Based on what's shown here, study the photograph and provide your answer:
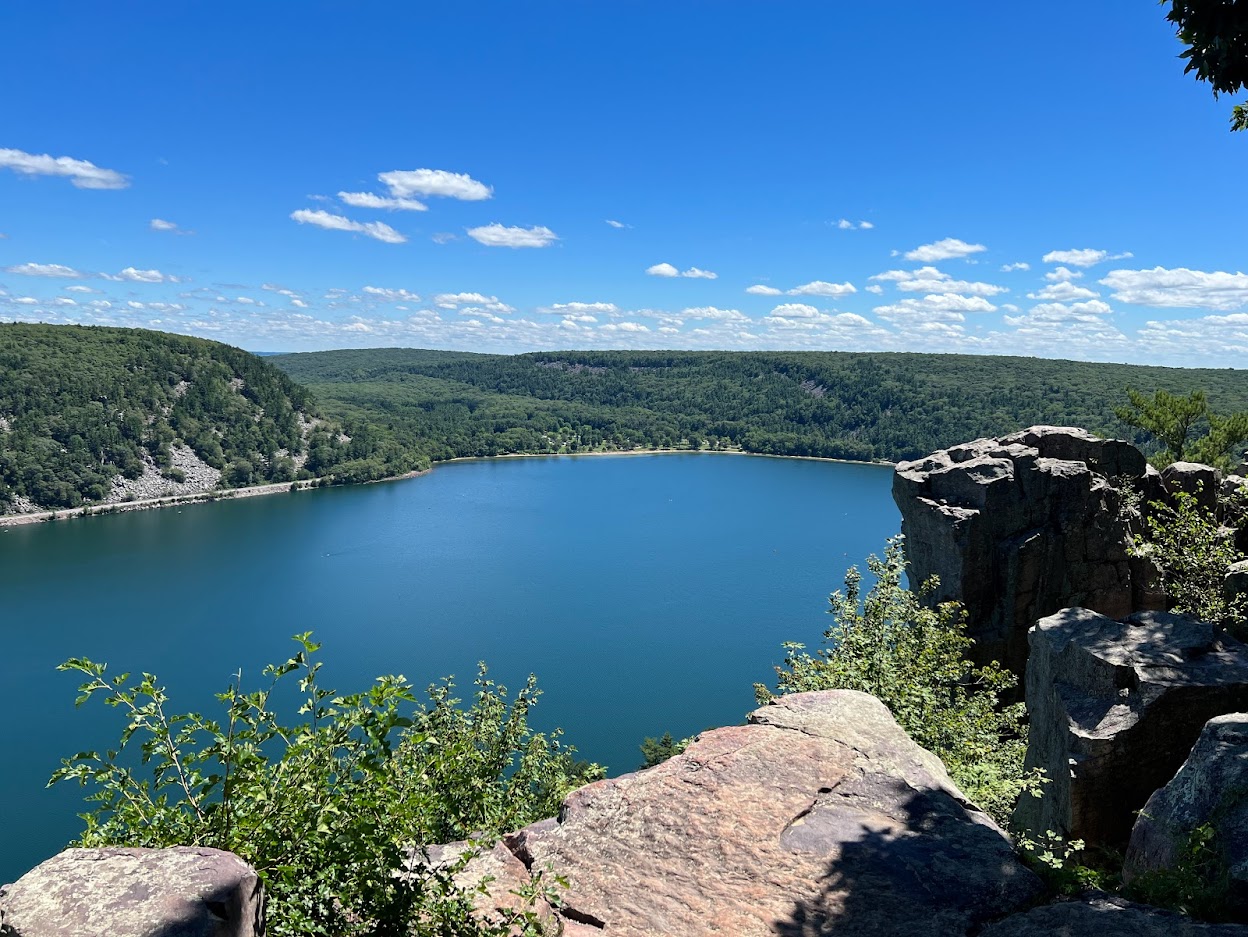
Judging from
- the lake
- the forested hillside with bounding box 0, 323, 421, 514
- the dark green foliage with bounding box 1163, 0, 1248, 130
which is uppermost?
the dark green foliage with bounding box 1163, 0, 1248, 130

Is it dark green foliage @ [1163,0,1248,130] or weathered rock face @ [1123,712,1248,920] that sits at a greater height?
dark green foliage @ [1163,0,1248,130]

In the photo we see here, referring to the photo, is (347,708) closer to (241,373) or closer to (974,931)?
(974,931)

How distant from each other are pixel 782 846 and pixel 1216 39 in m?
8.31

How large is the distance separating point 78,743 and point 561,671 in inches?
1050

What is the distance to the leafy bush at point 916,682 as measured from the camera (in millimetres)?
8836

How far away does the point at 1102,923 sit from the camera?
4.73 m

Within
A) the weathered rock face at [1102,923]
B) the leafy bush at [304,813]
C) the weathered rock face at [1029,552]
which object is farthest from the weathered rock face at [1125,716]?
the weathered rock face at [1029,552]

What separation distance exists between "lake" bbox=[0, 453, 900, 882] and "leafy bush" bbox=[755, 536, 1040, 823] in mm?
28395

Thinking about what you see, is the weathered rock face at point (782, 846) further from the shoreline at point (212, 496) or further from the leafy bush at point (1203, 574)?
the shoreline at point (212, 496)

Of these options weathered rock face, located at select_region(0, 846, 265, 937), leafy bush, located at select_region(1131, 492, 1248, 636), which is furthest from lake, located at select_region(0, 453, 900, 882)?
weathered rock face, located at select_region(0, 846, 265, 937)

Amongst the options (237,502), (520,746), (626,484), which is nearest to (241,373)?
(237,502)

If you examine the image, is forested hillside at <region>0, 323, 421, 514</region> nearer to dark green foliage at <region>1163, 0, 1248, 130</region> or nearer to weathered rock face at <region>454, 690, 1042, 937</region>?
weathered rock face at <region>454, 690, 1042, 937</region>

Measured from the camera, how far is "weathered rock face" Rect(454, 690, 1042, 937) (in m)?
5.23

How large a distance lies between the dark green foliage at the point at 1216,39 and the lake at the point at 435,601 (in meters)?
34.8
